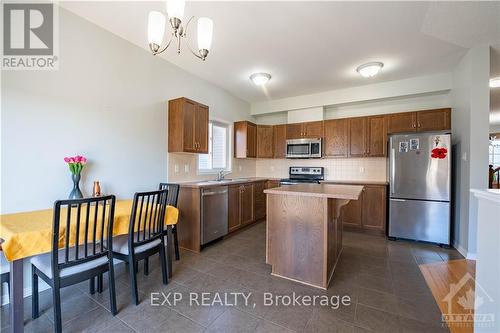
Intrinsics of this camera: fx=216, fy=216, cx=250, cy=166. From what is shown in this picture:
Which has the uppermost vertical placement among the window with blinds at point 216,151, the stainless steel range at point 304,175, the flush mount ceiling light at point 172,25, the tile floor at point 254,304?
the flush mount ceiling light at point 172,25

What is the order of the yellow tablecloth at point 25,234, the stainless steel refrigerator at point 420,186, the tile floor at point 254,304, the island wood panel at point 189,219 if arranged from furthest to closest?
the stainless steel refrigerator at point 420,186 < the island wood panel at point 189,219 < the tile floor at point 254,304 < the yellow tablecloth at point 25,234

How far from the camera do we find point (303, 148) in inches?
188

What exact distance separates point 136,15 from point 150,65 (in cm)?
81

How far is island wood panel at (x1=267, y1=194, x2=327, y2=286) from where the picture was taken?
214 cm

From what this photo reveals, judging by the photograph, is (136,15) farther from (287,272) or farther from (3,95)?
(287,272)

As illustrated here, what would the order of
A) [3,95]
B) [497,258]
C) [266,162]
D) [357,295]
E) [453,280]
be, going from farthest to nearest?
1. [266,162]
2. [453,280]
3. [357,295]
4. [3,95]
5. [497,258]

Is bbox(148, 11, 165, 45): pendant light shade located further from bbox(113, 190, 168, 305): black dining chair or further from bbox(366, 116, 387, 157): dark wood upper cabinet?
bbox(366, 116, 387, 157): dark wood upper cabinet

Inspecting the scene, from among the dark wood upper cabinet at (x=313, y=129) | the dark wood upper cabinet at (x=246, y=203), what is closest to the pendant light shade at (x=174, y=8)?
the dark wood upper cabinet at (x=246, y=203)

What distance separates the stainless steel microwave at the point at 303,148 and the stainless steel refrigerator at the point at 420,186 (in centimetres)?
136

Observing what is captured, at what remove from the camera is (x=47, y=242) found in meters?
1.49

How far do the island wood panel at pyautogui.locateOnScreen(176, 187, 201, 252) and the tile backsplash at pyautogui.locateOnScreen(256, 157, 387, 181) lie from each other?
9.32ft

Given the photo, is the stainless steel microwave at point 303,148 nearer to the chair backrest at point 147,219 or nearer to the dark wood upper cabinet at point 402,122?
the dark wood upper cabinet at point 402,122

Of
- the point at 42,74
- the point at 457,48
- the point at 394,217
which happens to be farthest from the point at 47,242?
the point at 457,48

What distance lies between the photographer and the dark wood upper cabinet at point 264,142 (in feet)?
17.1
